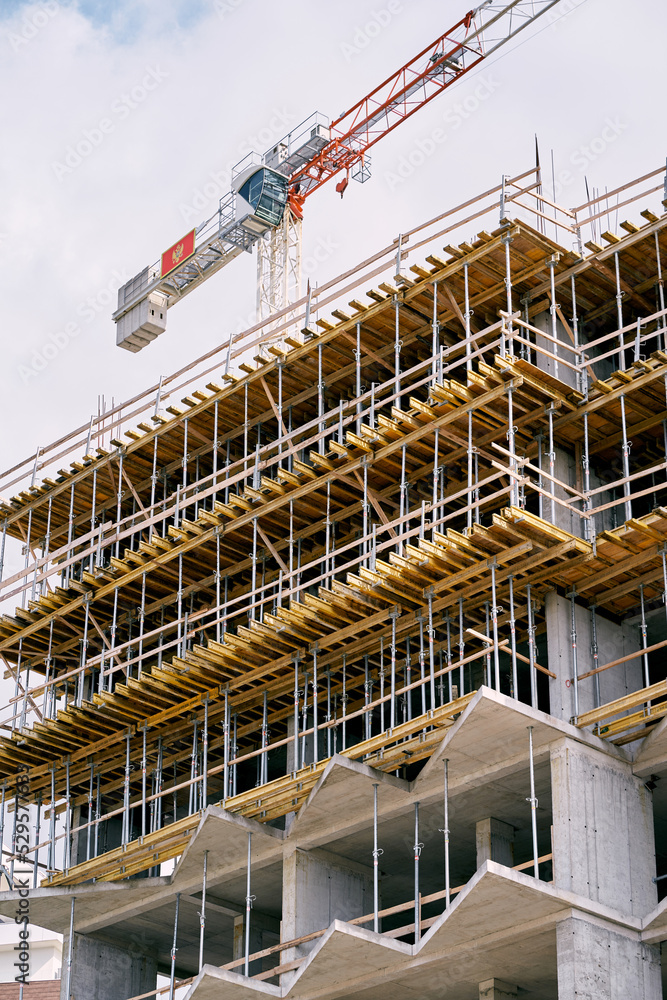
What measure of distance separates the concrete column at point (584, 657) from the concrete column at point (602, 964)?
12.9ft

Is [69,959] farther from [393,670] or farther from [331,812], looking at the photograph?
[393,670]

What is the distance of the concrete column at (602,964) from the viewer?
28609mm

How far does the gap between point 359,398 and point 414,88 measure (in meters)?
32.5

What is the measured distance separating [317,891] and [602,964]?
7.45m

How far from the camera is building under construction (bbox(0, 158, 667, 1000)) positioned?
30.9 metres

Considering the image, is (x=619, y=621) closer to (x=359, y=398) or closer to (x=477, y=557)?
(x=477, y=557)

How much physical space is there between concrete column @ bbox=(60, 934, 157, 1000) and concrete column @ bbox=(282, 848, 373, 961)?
744 centimetres

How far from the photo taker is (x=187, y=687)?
3738 centimetres

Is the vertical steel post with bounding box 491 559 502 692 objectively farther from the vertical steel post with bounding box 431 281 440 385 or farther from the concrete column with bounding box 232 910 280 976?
the concrete column with bounding box 232 910 280 976

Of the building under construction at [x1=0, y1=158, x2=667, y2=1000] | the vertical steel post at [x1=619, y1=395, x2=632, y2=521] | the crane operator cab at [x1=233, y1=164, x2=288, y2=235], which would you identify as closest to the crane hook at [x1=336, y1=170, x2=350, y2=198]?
the crane operator cab at [x1=233, y1=164, x2=288, y2=235]

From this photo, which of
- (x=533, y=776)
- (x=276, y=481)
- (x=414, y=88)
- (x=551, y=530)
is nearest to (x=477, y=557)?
(x=551, y=530)

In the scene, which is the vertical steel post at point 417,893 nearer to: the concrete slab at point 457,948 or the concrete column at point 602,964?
the concrete slab at point 457,948

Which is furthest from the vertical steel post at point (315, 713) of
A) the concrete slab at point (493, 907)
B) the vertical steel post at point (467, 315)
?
the vertical steel post at point (467, 315)

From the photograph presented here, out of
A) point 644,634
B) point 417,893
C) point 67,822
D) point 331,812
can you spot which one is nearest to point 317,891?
point 331,812
